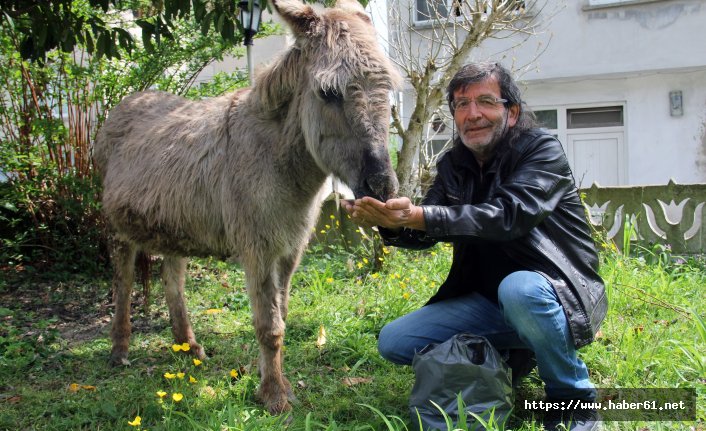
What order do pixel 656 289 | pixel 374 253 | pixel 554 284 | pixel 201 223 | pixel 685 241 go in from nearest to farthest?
pixel 554 284 < pixel 201 223 < pixel 656 289 < pixel 374 253 < pixel 685 241

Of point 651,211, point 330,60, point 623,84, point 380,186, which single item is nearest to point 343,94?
point 330,60

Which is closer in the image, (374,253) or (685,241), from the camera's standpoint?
(374,253)

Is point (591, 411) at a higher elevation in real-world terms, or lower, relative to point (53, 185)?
lower

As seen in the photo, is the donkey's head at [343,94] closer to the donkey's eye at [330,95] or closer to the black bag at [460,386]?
the donkey's eye at [330,95]

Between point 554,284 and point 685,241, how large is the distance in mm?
4255

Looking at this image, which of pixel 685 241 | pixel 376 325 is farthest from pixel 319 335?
pixel 685 241

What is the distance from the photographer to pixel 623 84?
422 inches

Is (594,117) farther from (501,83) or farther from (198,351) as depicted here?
(198,351)

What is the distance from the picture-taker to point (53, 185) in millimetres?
5566

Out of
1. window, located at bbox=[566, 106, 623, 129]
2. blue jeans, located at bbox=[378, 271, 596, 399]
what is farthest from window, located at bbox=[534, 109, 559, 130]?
blue jeans, located at bbox=[378, 271, 596, 399]

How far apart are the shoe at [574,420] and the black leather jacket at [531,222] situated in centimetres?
35

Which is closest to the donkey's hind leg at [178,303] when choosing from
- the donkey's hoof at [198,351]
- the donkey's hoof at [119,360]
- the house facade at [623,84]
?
the donkey's hoof at [198,351]

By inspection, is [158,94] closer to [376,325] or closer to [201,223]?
[201,223]

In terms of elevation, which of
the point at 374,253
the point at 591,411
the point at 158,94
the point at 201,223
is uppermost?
the point at 158,94
